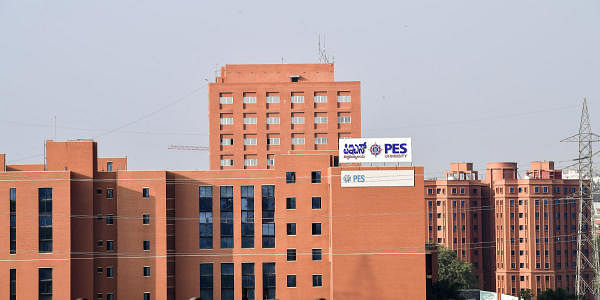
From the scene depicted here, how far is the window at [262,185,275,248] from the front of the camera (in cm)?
12406

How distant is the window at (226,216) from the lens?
407 feet

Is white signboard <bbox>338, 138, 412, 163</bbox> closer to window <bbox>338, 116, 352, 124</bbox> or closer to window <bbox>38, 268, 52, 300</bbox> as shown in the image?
window <bbox>38, 268, 52, 300</bbox>

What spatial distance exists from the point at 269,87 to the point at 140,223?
60.6 meters

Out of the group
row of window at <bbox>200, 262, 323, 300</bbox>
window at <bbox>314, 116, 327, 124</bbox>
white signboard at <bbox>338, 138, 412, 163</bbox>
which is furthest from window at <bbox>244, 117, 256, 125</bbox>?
white signboard at <bbox>338, 138, 412, 163</bbox>

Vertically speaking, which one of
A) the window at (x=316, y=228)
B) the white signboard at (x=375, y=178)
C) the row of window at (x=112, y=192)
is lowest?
the window at (x=316, y=228)

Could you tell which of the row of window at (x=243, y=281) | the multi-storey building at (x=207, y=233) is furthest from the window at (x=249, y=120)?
the row of window at (x=243, y=281)

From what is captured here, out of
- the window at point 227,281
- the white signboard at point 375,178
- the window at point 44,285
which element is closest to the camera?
the window at point 44,285

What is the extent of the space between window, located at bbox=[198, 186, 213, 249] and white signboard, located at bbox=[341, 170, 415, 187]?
735 inches

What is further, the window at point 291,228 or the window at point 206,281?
the window at point 291,228

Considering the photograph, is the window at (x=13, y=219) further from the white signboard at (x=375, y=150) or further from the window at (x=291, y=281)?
the white signboard at (x=375, y=150)

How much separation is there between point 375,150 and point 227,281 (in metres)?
26.7

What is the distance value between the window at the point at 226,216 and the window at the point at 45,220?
22918 millimetres

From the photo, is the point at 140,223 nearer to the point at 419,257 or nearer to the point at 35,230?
the point at 35,230

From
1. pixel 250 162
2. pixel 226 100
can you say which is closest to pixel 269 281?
pixel 250 162
